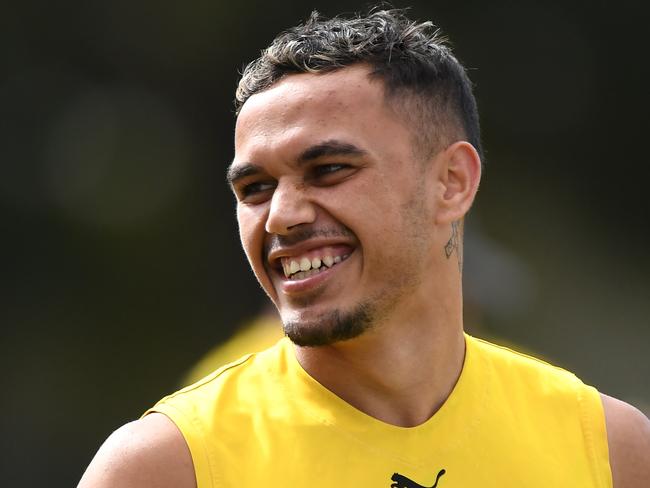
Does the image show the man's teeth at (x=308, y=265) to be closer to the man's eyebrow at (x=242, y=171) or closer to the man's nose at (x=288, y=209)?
the man's nose at (x=288, y=209)

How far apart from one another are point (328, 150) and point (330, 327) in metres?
0.42

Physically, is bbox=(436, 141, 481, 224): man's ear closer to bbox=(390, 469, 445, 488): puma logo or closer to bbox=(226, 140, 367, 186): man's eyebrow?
bbox=(226, 140, 367, 186): man's eyebrow

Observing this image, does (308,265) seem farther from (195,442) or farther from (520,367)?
(520,367)

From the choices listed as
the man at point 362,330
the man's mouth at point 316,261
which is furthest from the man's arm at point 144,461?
the man's mouth at point 316,261

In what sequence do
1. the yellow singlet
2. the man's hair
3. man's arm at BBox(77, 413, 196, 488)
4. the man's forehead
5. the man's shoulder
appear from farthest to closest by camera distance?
the man's shoulder, the man's hair, the man's forehead, the yellow singlet, man's arm at BBox(77, 413, 196, 488)

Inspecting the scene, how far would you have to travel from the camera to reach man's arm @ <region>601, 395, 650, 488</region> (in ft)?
9.29

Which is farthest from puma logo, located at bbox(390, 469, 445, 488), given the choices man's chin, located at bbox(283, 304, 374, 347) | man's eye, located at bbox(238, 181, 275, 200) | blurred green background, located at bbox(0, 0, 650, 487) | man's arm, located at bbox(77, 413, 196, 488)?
blurred green background, located at bbox(0, 0, 650, 487)

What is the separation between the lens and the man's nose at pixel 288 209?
2555mm

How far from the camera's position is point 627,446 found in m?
2.87

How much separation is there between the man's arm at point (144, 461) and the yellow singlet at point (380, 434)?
3 centimetres

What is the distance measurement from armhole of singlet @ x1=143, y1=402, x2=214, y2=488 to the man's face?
323 millimetres

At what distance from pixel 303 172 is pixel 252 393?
0.57 m

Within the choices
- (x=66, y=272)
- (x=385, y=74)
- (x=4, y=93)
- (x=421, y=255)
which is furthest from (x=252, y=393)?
(x=4, y=93)

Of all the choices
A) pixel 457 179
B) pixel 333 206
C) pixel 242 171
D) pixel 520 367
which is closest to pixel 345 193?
pixel 333 206
